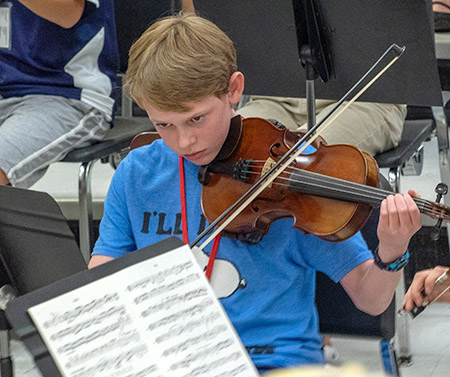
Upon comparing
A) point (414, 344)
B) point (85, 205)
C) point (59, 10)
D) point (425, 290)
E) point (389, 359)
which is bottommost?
point (414, 344)

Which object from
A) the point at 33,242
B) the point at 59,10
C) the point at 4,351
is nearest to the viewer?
the point at 33,242

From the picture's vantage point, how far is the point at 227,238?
1209mm

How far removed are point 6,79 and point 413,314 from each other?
53.7 inches

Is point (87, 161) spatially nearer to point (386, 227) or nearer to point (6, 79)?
point (6, 79)

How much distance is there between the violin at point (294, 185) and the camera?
122 cm

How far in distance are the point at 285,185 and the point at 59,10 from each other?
968mm

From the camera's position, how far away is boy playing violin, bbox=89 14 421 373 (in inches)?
44.8

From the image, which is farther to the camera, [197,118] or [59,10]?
[59,10]

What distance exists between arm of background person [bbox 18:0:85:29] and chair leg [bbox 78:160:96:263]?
14.5 inches

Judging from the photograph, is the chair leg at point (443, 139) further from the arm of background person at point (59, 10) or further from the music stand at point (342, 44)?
the arm of background person at point (59, 10)

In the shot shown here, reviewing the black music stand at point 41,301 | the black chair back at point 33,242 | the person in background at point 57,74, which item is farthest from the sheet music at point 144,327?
the person in background at point 57,74

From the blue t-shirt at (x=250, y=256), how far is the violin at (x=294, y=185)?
2cm

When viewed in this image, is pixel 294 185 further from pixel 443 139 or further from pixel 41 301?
pixel 443 139

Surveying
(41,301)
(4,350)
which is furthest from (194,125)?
(4,350)
